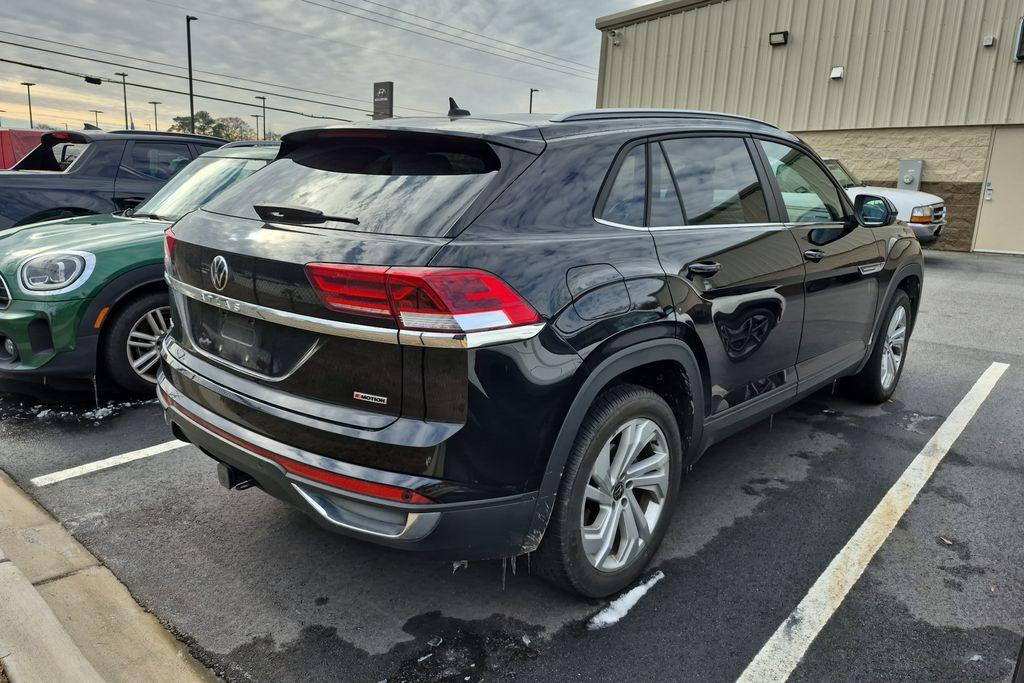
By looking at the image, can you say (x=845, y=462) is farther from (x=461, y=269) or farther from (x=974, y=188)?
(x=974, y=188)

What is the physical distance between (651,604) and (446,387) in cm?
Answer: 127

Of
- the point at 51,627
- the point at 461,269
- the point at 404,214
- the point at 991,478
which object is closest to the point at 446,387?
the point at 461,269

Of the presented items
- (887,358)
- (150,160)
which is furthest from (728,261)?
(150,160)

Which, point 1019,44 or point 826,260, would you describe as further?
point 1019,44

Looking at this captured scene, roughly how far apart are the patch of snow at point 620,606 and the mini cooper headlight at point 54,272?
3.59 m

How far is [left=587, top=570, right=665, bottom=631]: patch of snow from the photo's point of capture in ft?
8.33

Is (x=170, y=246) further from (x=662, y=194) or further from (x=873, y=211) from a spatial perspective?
(x=873, y=211)

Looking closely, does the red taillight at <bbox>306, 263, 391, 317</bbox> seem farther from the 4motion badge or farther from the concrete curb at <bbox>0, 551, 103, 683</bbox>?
the concrete curb at <bbox>0, 551, 103, 683</bbox>

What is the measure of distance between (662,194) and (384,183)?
112 cm

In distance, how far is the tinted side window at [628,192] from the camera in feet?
8.55

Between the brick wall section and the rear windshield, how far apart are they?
17.2 m

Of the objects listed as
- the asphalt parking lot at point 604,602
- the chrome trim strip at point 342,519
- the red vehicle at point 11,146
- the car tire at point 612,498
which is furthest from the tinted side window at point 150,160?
the red vehicle at point 11,146

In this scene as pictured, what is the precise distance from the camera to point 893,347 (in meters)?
4.95

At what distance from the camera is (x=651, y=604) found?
105 inches
